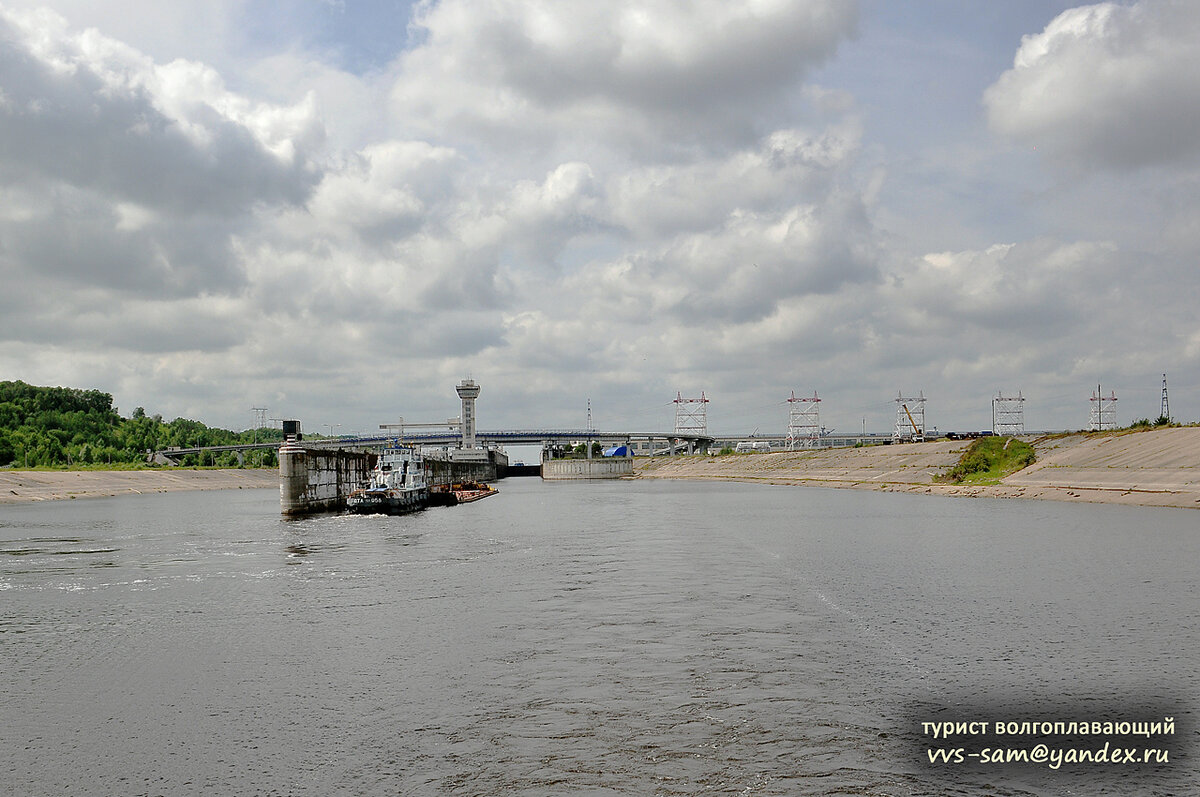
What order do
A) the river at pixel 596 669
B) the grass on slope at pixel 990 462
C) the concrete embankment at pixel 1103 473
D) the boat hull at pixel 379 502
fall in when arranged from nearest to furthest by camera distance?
the river at pixel 596 669
the concrete embankment at pixel 1103 473
the boat hull at pixel 379 502
the grass on slope at pixel 990 462

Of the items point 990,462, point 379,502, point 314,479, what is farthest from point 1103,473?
point 314,479

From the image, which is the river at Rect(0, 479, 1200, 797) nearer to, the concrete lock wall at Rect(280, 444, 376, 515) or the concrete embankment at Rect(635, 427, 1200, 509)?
the concrete embankment at Rect(635, 427, 1200, 509)

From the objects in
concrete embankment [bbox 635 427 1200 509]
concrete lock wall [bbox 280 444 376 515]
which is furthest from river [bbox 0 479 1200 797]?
concrete lock wall [bbox 280 444 376 515]

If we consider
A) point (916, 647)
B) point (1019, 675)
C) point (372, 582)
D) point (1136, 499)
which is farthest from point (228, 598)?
point (1136, 499)

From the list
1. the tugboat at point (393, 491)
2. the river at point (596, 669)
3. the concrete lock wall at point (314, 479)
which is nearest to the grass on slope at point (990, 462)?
the river at point (596, 669)

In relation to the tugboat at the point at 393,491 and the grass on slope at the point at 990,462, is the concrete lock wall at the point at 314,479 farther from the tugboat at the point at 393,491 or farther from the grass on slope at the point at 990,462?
the grass on slope at the point at 990,462

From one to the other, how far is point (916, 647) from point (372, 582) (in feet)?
98.8

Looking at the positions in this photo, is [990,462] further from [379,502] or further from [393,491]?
[379,502]

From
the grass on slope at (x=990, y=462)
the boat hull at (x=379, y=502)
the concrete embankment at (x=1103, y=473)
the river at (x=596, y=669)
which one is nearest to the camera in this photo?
the river at (x=596, y=669)

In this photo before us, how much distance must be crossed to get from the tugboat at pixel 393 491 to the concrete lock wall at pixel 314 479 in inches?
153

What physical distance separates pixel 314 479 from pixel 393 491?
12.0 meters

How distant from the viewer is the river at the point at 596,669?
18.6 meters

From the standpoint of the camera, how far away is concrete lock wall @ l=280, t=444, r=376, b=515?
108 metres

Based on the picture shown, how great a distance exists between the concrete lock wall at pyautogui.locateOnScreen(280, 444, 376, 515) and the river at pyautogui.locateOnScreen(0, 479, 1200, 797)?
4762cm
